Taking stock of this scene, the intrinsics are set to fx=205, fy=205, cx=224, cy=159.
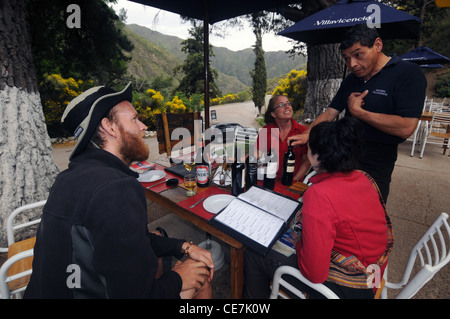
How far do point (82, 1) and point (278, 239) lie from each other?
6052 mm

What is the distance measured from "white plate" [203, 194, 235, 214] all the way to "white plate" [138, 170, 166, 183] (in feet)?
2.44

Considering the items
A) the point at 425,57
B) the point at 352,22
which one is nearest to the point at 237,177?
the point at 352,22

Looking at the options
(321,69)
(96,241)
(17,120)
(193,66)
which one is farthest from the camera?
(193,66)

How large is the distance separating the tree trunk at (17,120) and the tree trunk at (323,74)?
4.56 metres

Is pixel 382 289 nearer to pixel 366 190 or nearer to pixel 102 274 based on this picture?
pixel 366 190

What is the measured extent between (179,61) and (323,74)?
70.8 metres

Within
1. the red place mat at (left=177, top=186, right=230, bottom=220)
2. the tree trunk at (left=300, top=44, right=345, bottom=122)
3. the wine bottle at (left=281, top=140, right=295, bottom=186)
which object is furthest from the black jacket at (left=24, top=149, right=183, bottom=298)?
the tree trunk at (left=300, top=44, right=345, bottom=122)

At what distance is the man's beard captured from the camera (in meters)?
1.30

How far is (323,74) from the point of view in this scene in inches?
157

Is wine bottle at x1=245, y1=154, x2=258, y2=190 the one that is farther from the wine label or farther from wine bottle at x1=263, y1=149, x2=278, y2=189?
the wine label

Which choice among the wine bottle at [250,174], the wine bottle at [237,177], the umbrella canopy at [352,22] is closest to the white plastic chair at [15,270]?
the wine bottle at [237,177]

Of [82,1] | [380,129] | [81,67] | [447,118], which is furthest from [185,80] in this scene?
[380,129]

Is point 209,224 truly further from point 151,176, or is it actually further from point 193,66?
point 193,66

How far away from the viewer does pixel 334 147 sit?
1.28 m
